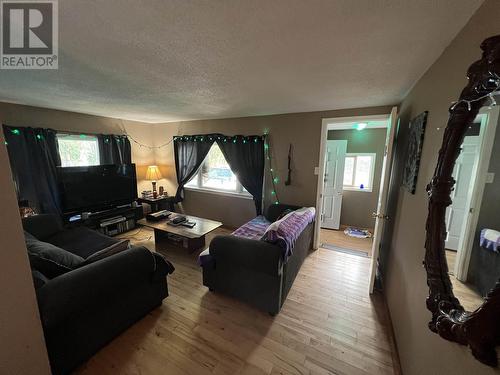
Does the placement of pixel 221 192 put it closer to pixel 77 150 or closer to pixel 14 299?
pixel 77 150

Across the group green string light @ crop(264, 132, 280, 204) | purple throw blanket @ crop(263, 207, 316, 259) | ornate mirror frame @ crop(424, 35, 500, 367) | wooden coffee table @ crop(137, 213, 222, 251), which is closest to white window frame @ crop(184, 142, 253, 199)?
green string light @ crop(264, 132, 280, 204)

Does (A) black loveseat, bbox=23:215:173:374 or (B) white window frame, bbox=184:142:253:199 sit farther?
(B) white window frame, bbox=184:142:253:199

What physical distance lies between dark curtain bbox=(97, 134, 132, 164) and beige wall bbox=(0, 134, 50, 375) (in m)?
3.51

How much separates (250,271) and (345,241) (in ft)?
8.09

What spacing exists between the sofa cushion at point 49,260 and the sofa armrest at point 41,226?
0.83m

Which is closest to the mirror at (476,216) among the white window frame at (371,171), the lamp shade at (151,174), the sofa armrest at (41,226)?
the white window frame at (371,171)

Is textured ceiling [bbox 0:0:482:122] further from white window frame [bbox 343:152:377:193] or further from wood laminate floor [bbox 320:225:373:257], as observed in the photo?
wood laminate floor [bbox 320:225:373:257]

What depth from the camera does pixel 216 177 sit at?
14.5 ft

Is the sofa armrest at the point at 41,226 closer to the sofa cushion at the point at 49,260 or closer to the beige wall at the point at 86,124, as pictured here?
the sofa cushion at the point at 49,260

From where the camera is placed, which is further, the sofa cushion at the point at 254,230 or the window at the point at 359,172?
the window at the point at 359,172

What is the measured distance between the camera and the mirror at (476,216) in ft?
1.97

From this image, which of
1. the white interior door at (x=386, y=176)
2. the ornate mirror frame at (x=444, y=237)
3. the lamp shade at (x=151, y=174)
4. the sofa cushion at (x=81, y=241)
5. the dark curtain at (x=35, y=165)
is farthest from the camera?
the lamp shade at (x=151, y=174)

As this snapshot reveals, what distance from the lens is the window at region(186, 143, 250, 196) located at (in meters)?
4.19

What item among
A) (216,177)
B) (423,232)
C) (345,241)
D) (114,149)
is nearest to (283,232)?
(423,232)
